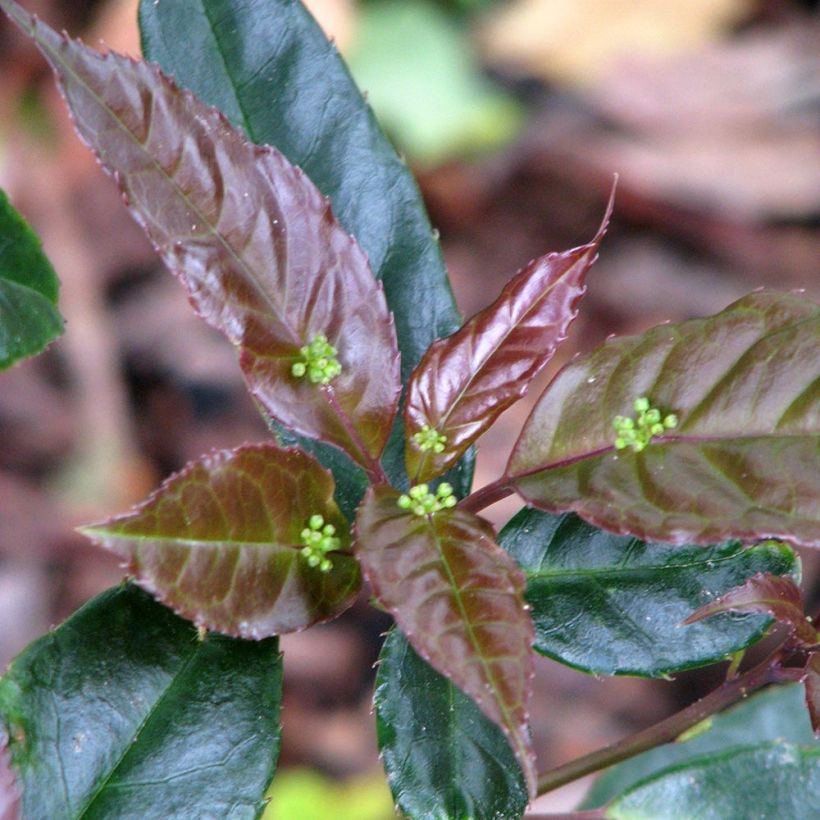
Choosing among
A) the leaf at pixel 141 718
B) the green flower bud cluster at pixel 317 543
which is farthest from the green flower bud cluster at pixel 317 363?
the leaf at pixel 141 718

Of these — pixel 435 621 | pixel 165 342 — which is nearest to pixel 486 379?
pixel 435 621

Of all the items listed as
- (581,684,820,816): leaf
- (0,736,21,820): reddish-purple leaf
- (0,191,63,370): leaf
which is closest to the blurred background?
(581,684,820,816): leaf

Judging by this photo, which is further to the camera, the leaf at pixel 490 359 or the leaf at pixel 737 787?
the leaf at pixel 737 787

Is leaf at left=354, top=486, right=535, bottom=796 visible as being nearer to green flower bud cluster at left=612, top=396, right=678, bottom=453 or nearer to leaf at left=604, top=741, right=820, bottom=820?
green flower bud cluster at left=612, top=396, right=678, bottom=453

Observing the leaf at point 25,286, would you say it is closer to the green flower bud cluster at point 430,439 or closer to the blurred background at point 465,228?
the green flower bud cluster at point 430,439

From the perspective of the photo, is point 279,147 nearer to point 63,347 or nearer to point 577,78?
point 63,347

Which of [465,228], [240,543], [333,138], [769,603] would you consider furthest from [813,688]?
[465,228]
